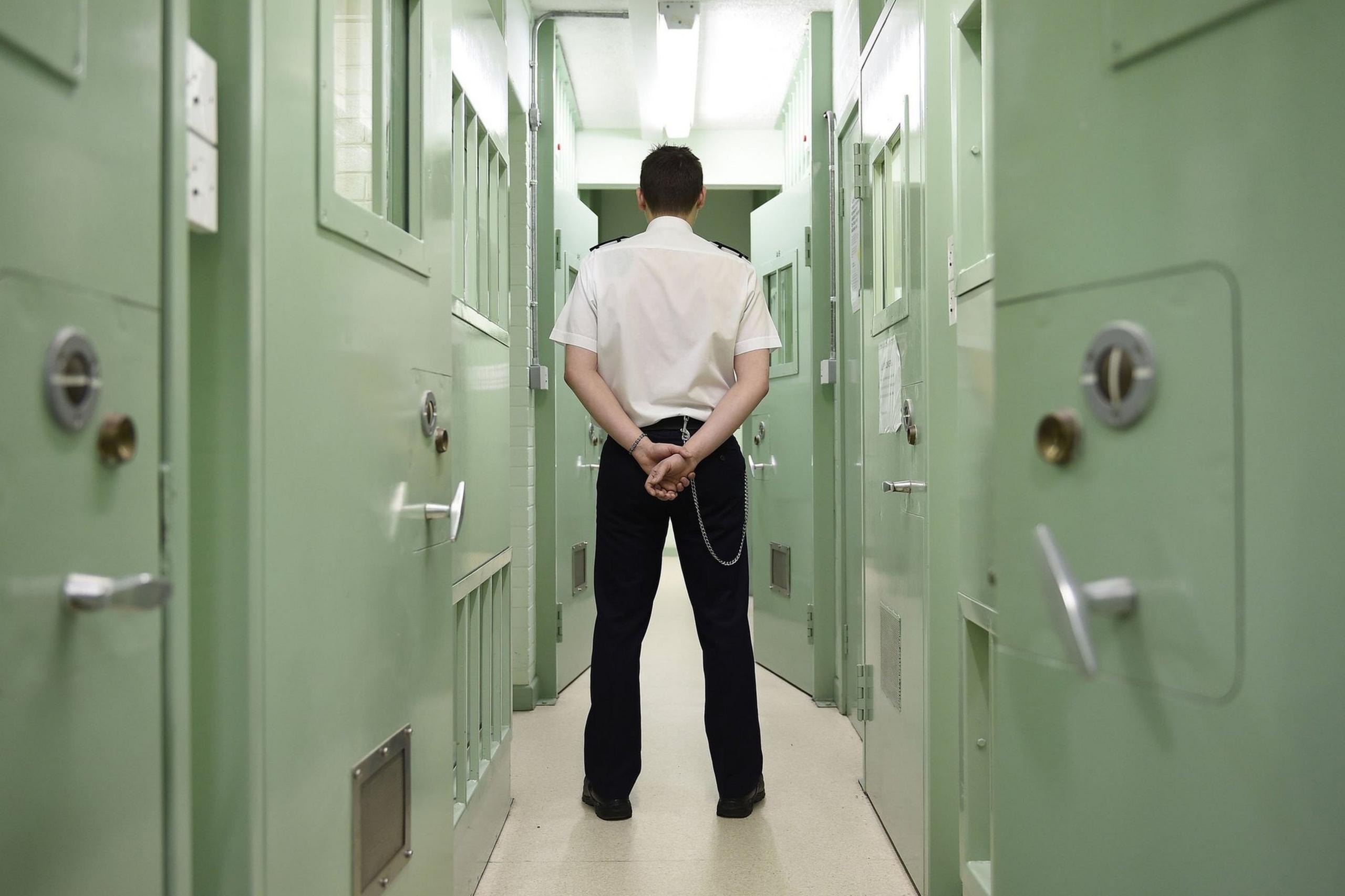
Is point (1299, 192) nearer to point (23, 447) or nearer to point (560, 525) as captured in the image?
point (23, 447)

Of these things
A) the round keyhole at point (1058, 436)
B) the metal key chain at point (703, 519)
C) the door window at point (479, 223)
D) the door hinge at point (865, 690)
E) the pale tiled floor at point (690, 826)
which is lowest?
the pale tiled floor at point (690, 826)

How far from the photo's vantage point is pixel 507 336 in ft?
7.84

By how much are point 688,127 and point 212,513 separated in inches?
184

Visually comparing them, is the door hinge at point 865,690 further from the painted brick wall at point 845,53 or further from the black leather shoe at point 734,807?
the painted brick wall at point 845,53

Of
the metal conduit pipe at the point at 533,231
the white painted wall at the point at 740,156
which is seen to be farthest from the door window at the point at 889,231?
the white painted wall at the point at 740,156

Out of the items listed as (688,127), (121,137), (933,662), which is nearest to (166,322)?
(121,137)

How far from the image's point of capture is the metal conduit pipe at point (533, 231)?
330 cm

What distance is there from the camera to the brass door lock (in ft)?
2.09

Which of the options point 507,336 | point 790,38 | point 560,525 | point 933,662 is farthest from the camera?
point 790,38

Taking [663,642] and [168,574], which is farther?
[663,642]

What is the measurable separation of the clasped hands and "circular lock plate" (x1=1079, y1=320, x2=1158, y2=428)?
1.56 meters

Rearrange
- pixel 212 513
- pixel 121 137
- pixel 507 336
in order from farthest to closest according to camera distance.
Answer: pixel 507 336 → pixel 212 513 → pixel 121 137

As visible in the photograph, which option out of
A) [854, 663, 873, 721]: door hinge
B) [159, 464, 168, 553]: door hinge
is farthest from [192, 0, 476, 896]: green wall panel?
[854, 663, 873, 721]: door hinge

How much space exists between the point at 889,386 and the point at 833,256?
137 cm
